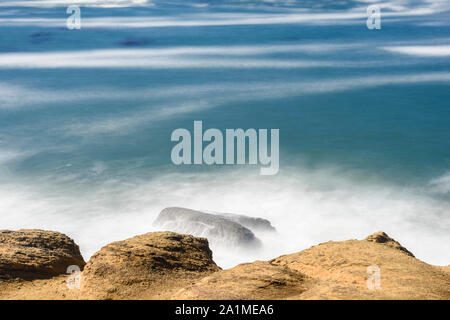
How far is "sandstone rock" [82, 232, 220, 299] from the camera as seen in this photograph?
26.5 feet

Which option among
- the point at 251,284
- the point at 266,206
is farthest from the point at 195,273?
the point at 266,206

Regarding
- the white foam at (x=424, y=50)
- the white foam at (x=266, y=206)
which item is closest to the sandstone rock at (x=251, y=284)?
the white foam at (x=266, y=206)

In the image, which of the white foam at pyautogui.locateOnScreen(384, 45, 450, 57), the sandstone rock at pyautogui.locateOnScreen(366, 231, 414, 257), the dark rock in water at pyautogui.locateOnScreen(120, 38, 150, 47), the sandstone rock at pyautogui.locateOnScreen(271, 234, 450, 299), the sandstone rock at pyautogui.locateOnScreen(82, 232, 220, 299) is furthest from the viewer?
the dark rock in water at pyautogui.locateOnScreen(120, 38, 150, 47)

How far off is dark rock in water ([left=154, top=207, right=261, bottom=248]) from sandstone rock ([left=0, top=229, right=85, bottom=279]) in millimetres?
6613

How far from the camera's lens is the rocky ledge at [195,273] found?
747 centimetres

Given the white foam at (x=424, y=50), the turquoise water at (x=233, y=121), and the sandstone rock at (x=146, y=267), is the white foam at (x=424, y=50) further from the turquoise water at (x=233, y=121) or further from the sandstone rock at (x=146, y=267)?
the sandstone rock at (x=146, y=267)

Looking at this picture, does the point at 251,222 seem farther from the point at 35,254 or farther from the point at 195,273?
the point at 35,254

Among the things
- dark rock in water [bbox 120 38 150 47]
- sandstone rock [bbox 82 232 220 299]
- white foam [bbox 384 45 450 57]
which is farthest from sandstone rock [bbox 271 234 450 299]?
dark rock in water [bbox 120 38 150 47]
